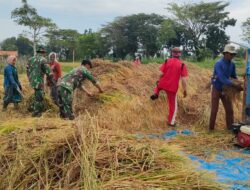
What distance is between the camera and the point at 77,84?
730 centimetres

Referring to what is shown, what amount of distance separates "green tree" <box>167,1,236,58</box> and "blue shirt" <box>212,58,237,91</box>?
42.6 metres

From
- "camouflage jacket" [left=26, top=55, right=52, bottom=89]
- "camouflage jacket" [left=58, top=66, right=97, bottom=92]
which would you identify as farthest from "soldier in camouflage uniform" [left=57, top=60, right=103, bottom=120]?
"camouflage jacket" [left=26, top=55, right=52, bottom=89]

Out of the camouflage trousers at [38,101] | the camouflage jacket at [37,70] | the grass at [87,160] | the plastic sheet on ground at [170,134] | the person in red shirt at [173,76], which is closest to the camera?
the grass at [87,160]

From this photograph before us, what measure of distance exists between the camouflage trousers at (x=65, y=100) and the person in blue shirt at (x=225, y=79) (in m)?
2.65

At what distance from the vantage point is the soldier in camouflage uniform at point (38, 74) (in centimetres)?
838

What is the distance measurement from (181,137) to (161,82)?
4.99ft

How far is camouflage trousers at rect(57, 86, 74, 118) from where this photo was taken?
23.5ft

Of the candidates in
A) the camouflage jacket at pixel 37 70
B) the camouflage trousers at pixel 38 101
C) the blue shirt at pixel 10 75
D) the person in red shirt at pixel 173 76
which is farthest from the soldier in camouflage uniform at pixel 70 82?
the blue shirt at pixel 10 75

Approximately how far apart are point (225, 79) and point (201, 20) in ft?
146

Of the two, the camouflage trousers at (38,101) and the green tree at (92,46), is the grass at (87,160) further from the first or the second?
the green tree at (92,46)

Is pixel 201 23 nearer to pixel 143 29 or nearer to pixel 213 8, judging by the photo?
pixel 213 8

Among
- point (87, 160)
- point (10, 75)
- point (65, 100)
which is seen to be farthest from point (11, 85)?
point (87, 160)

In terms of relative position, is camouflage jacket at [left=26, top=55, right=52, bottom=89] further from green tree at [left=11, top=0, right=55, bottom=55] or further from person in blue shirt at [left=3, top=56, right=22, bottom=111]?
green tree at [left=11, top=0, right=55, bottom=55]

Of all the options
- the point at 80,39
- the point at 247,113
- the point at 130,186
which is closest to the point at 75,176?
the point at 130,186
